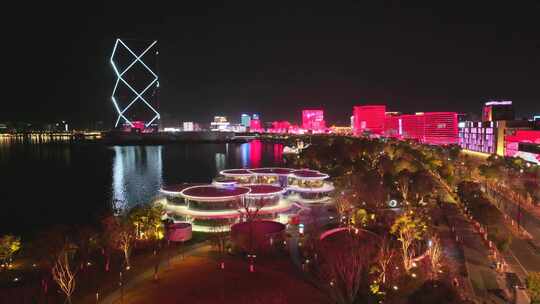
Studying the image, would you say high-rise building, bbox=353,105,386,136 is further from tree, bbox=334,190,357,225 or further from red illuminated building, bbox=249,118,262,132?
tree, bbox=334,190,357,225

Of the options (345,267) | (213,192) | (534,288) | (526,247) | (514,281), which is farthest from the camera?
(213,192)

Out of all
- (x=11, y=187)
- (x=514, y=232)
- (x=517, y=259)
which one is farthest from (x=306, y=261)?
(x=11, y=187)

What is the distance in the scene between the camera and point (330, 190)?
19828mm

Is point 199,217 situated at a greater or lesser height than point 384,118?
lesser

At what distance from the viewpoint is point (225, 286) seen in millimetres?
8875

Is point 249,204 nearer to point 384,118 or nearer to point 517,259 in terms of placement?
point 517,259

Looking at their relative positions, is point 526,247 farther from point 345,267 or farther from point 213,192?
point 213,192

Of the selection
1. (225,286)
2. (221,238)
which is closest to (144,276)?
(225,286)

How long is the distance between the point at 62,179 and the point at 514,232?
32.7m

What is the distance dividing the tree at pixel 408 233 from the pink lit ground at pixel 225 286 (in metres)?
2.83

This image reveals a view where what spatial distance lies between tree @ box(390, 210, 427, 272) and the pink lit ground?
9.28 ft

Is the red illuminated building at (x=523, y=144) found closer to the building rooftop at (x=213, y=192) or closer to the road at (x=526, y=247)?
the road at (x=526, y=247)

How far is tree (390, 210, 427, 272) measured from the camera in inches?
387

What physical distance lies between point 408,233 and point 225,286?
5.12 m
